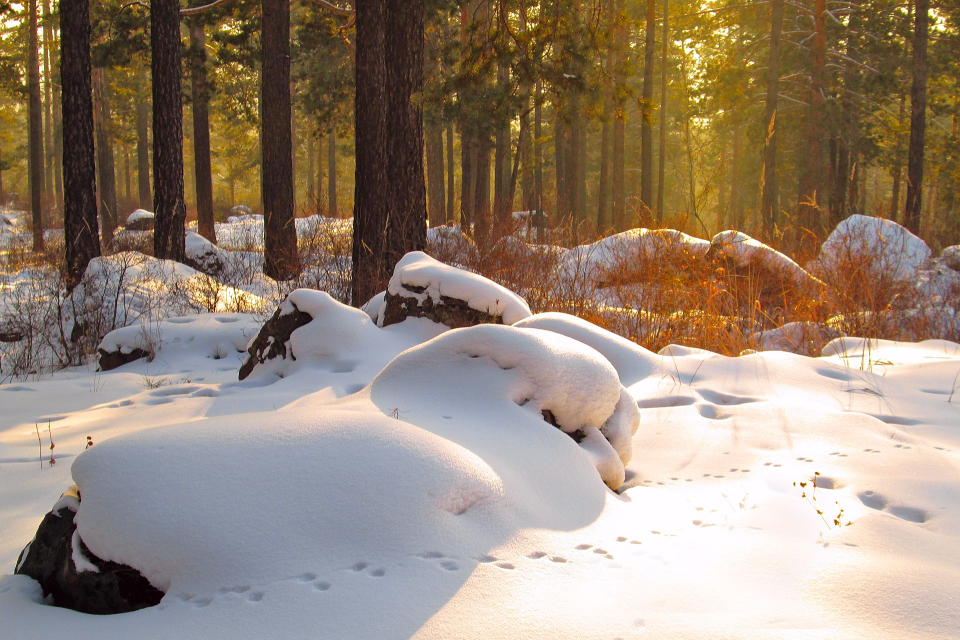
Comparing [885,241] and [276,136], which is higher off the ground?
[276,136]

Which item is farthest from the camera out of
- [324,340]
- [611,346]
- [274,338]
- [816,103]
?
[816,103]

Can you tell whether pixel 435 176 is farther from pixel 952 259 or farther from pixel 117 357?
pixel 117 357

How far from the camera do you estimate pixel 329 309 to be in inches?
164

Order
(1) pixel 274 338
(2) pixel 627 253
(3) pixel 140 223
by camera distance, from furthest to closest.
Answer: (3) pixel 140 223 → (2) pixel 627 253 → (1) pixel 274 338

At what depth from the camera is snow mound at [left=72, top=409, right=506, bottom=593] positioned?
143 cm

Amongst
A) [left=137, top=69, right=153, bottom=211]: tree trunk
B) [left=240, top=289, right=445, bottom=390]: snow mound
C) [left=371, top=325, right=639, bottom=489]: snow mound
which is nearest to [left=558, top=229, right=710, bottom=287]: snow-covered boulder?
[left=240, top=289, right=445, bottom=390]: snow mound

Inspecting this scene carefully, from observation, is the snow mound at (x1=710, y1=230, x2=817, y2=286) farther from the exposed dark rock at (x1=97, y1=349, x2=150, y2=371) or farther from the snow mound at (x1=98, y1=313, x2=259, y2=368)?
the exposed dark rock at (x1=97, y1=349, x2=150, y2=371)

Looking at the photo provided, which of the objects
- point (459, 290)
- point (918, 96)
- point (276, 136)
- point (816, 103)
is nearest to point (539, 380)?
point (459, 290)

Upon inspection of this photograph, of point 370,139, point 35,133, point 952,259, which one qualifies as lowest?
point 952,259

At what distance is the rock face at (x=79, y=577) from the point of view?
4.75 ft

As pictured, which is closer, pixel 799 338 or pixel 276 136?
pixel 799 338

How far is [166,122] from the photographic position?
25.6 ft

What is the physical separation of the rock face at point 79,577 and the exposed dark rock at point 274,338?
2.53 metres

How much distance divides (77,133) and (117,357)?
3653 mm
